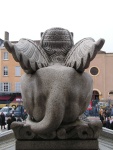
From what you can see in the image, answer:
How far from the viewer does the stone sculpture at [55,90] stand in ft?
16.6

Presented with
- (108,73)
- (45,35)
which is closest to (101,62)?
(108,73)

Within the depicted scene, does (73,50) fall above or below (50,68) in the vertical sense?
above

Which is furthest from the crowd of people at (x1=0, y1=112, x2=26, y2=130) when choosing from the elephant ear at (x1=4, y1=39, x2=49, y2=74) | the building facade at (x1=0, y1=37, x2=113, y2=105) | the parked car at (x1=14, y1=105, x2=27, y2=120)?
the building facade at (x1=0, y1=37, x2=113, y2=105)

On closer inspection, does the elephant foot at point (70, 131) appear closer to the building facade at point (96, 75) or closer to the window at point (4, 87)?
the building facade at point (96, 75)

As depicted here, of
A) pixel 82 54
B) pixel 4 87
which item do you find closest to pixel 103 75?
pixel 4 87

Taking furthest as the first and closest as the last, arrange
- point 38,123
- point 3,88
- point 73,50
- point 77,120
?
point 3,88
point 73,50
point 77,120
point 38,123

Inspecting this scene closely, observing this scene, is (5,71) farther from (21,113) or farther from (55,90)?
(55,90)

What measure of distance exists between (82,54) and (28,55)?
0.93 m

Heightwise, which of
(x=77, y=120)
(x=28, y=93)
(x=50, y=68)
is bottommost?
(x=77, y=120)

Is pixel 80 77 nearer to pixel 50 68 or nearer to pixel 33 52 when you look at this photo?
pixel 50 68

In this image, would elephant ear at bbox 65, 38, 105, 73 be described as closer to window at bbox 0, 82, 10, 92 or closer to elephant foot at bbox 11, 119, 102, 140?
elephant foot at bbox 11, 119, 102, 140

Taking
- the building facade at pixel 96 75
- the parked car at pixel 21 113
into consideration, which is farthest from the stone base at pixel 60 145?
the building facade at pixel 96 75

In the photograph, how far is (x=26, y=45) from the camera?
5.83 metres

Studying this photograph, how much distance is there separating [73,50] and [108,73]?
4136 centimetres
